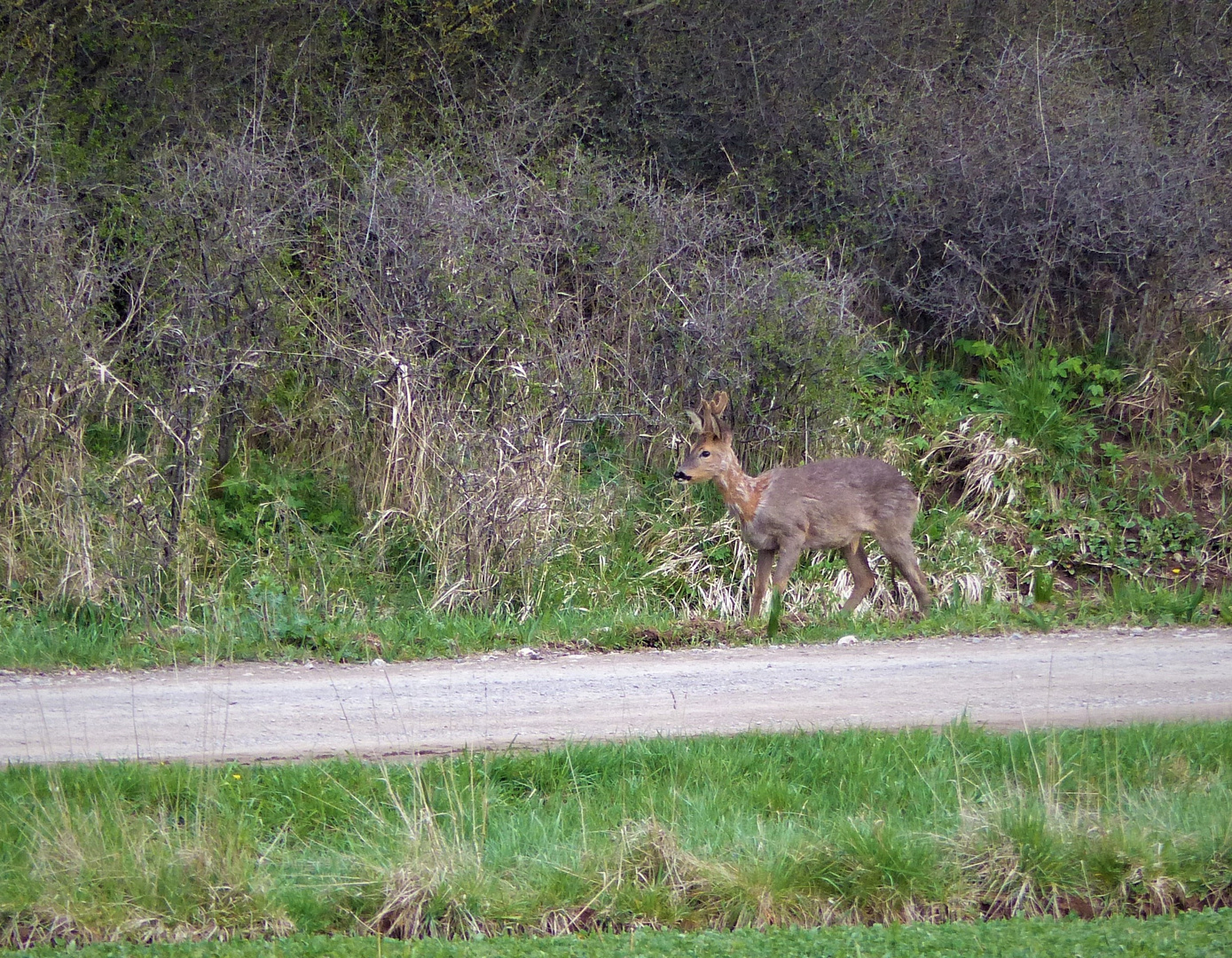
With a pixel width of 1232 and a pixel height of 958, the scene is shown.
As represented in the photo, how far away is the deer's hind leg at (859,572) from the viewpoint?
11.8 meters

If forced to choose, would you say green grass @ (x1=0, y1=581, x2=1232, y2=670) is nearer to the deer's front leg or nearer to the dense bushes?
the deer's front leg

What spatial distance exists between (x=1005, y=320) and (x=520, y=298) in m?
6.01

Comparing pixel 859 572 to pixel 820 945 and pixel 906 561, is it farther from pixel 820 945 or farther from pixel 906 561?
pixel 820 945

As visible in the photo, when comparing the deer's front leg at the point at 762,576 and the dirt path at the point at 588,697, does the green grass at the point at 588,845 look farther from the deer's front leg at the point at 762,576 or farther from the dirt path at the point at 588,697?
the deer's front leg at the point at 762,576

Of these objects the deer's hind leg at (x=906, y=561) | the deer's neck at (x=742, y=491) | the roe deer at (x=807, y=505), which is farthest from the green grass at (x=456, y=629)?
the deer's neck at (x=742, y=491)

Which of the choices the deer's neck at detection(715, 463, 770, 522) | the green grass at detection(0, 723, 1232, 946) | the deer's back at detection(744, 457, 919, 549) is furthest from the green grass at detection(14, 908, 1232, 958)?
the deer's neck at detection(715, 463, 770, 522)

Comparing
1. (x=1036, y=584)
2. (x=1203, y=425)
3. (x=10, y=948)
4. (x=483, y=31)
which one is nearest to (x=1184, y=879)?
(x=10, y=948)

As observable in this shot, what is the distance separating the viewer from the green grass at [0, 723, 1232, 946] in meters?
5.29

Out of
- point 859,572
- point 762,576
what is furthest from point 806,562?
point 762,576

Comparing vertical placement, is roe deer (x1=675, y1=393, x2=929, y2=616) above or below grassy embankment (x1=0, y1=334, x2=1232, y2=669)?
above

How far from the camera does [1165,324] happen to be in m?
15.7

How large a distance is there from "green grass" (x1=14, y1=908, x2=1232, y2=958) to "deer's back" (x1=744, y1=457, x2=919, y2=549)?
6458 millimetres

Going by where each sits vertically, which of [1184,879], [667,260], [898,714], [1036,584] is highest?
[667,260]

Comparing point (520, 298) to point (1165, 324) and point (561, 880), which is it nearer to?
point (1165, 324)
